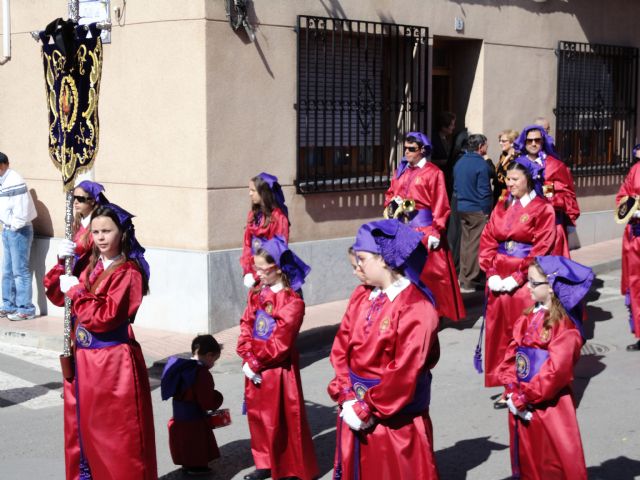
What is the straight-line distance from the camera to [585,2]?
15.8m

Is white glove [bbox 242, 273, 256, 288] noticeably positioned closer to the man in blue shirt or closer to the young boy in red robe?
the young boy in red robe

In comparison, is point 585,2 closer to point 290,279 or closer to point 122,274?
point 290,279

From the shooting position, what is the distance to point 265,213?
934cm

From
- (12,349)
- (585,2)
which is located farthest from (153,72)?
(585,2)

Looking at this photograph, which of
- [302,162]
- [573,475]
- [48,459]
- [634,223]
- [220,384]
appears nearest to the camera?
[573,475]

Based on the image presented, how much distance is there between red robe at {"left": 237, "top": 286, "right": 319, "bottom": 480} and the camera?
6754 millimetres

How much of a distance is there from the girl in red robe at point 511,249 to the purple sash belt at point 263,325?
2.45 m

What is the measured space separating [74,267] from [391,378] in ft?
9.18

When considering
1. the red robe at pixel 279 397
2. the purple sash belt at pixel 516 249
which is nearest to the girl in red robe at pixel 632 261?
the purple sash belt at pixel 516 249

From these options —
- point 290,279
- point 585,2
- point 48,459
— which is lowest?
point 48,459

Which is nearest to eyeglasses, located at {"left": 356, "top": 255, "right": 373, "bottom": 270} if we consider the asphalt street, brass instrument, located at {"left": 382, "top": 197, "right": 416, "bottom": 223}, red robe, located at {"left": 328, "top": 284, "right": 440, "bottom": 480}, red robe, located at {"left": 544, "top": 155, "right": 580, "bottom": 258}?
red robe, located at {"left": 328, "top": 284, "right": 440, "bottom": 480}

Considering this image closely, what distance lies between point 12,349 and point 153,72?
3.25 metres

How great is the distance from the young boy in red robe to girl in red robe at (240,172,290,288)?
2.26 metres

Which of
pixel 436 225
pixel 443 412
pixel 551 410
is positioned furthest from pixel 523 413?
pixel 436 225
